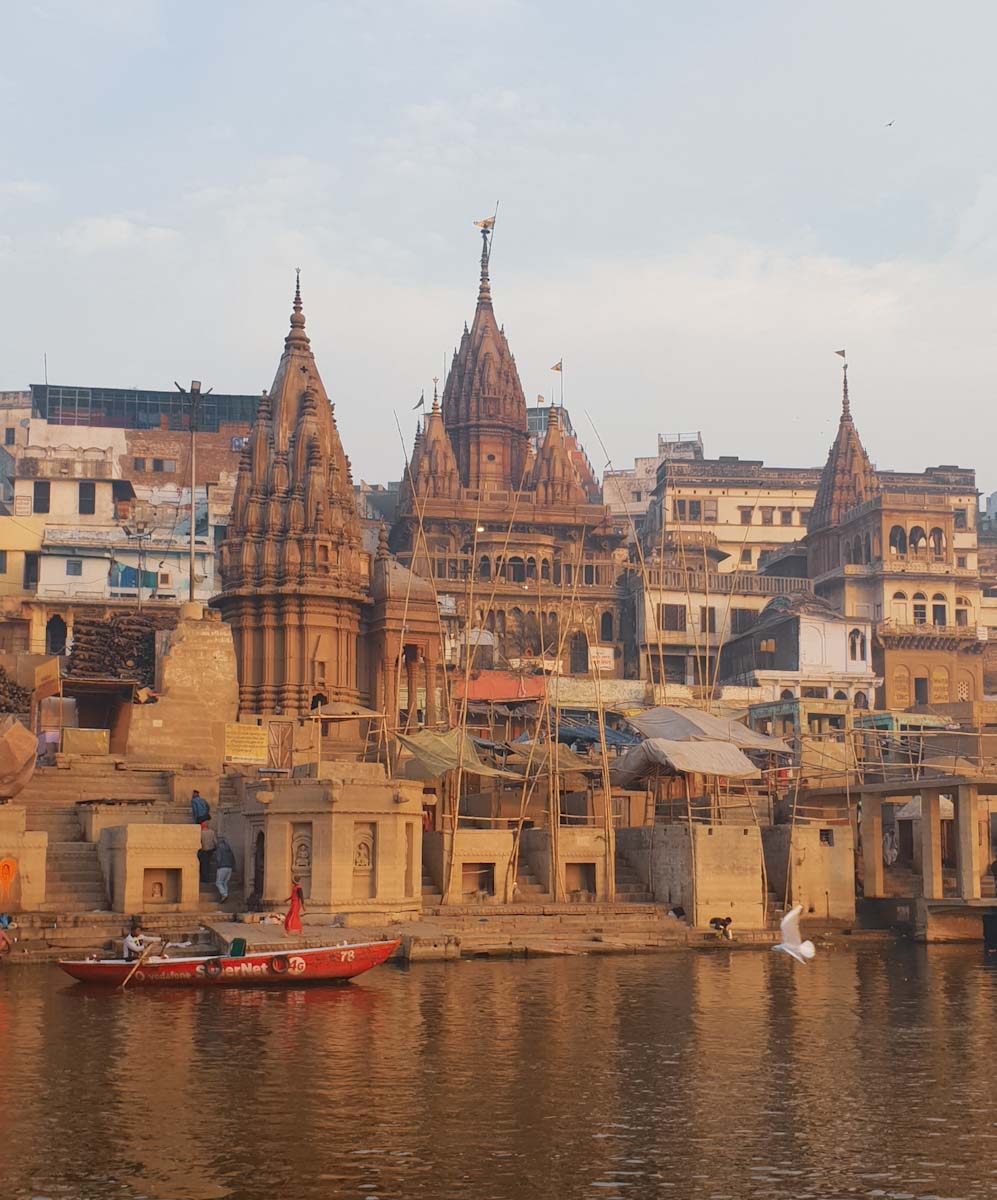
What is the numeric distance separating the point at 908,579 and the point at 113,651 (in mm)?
39803

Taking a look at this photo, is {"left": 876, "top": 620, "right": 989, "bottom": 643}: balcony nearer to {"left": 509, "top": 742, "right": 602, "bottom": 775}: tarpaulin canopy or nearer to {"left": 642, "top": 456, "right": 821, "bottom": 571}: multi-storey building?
{"left": 642, "top": 456, "right": 821, "bottom": 571}: multi-storey building

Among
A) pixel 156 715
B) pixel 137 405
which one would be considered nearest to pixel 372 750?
pixel 156 715

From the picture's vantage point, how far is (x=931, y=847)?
3453 cm

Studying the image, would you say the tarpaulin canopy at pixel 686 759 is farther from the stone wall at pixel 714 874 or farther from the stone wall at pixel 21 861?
the stone wall at pixel 21 861

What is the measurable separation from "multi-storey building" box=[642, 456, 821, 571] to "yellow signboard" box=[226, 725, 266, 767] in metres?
54.5

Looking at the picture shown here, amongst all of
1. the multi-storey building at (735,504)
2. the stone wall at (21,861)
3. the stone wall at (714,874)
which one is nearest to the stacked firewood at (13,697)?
the stone wall at (21,861)

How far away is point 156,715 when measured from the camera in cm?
3966

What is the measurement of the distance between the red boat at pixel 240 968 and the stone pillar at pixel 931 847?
46.8ft

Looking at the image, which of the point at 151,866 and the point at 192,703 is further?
the point at 192,703

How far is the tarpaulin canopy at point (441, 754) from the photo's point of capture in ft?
117

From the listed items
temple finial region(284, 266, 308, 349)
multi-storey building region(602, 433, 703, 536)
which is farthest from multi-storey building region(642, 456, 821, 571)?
temple finial region(284, 266, 308, 349)

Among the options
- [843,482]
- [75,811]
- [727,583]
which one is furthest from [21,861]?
[843,482]

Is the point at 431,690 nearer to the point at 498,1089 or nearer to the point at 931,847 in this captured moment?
the point at 931,847

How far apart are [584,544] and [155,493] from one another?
66.5 feet
